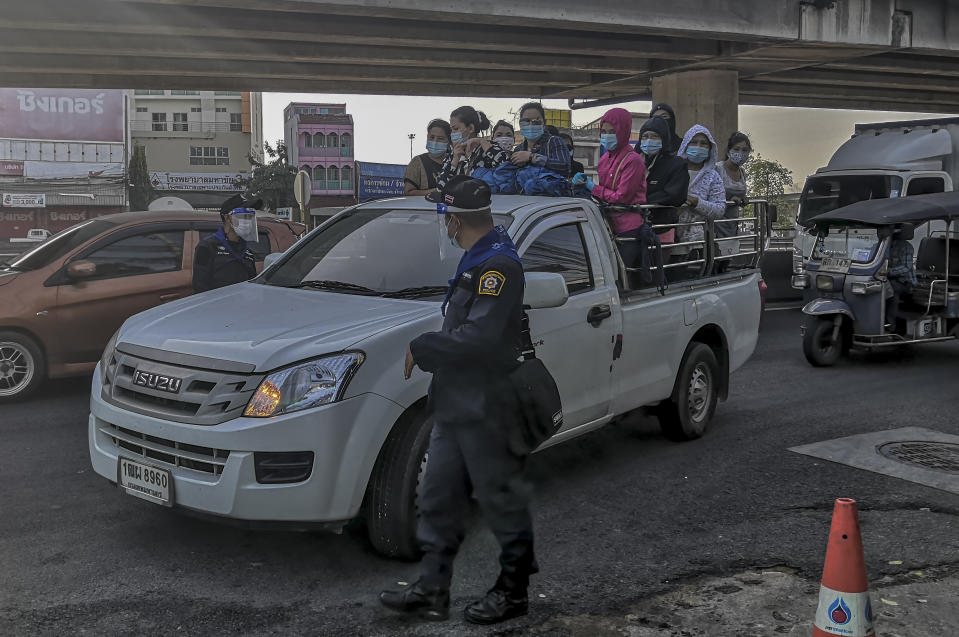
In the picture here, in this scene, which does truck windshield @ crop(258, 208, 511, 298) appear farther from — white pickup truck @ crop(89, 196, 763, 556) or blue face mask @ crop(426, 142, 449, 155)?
blue face mask @ crop(426, 142, 449, 155)

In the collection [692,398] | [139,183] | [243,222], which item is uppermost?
[139,183]

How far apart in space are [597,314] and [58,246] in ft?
17.5

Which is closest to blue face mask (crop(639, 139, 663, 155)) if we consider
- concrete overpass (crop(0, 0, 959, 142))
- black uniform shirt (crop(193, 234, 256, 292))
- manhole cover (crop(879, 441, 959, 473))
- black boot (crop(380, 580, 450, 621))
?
manhole cover (crop(879, 441, 959, 473))

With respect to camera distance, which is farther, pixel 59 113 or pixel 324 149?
pixel 324 149

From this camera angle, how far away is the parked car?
318 inches

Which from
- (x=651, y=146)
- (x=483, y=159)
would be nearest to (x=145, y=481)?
(x=483, y=159)

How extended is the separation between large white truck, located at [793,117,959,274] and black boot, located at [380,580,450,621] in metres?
12.7

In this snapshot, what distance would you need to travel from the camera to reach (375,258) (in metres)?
5.45

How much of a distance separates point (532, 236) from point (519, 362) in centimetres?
163

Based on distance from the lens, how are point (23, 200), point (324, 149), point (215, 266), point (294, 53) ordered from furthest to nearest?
point (324, 149), point (23, 200), point (294, 53), point (215, 266)

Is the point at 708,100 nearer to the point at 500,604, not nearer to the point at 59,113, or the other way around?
the point at 500,604

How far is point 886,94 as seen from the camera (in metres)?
32.9

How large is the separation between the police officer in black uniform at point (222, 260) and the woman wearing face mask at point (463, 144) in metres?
1.71

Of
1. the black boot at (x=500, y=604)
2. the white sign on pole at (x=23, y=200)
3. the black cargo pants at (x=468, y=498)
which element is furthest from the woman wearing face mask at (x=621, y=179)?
the white sign on pole at (x=23, y=200)
